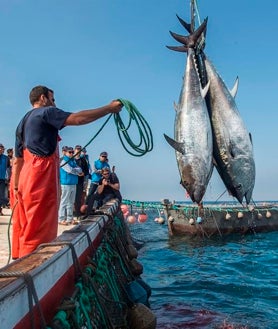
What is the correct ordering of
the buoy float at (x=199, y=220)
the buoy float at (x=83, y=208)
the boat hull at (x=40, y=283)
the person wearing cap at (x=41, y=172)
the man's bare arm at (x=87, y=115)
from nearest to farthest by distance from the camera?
the boat hull at (x=40, y=283), the man's bare arm at (x=87, y=115), the person wearing cap at (x=41, y=172), the buoy float at (x=83, y=208), the buoy float at (x=199, y=220)

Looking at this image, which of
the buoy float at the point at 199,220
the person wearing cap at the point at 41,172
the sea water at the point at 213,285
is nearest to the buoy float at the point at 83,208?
the sea water at the point at 213,285

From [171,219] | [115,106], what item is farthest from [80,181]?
[171,219]

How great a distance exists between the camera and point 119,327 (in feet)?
12.4

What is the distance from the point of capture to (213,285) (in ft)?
26.5

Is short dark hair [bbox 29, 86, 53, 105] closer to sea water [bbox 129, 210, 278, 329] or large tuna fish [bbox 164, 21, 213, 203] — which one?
large tuna fish [bbox 164, 21, 213, 203]

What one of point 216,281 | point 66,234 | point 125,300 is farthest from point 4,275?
point 216,281

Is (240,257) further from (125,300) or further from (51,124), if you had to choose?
(51,124)

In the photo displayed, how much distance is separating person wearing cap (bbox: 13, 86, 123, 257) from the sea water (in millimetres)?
2474

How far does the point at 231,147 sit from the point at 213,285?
3.57 meters

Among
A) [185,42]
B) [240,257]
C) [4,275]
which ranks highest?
[185,42]

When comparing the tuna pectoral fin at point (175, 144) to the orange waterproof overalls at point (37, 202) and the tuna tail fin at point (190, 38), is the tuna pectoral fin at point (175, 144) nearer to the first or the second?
the tuna tail fin at point (190, 38)

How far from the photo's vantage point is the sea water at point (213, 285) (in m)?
5.78

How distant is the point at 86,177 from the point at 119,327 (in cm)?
758

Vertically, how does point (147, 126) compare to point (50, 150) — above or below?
above
